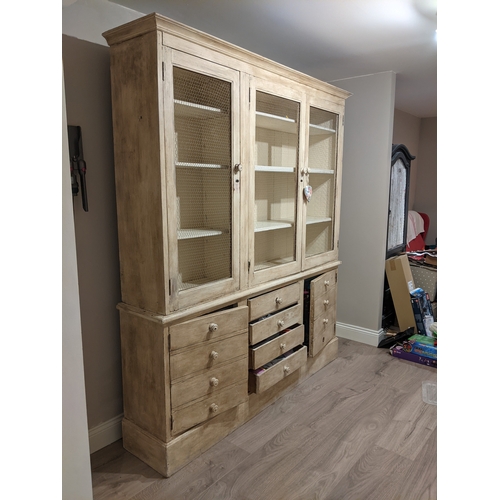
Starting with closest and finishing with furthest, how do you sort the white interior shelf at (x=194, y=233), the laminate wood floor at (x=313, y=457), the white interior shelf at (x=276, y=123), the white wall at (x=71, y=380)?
the white wall at (x=71, y=380), the laminate wood floor at (x=313, y=457), the white interior shelf at (x=194, y=233), the white interior shelf at (x=276, y=123)

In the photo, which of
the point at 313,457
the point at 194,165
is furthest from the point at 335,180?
the point at 313,457

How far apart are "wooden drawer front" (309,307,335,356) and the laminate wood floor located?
284mm

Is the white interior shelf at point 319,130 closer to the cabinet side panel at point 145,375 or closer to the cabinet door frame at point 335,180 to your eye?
the cabinet door frame at point 335,180

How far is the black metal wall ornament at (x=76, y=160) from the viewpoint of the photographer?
1.93 meters

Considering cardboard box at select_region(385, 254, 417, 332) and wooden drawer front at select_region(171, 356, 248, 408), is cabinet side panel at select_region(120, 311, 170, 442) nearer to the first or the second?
wooden drawer front at select_region(171, 356, 248, 408)

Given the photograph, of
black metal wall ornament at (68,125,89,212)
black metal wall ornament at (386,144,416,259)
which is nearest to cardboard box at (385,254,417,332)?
black metal wall ornament at (386,144,416,259)

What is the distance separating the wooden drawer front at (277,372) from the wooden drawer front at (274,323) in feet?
0.64

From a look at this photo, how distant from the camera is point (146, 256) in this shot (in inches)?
76.5

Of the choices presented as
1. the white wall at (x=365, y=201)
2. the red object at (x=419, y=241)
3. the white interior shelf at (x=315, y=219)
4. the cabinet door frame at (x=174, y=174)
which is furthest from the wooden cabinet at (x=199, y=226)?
the red object at (x=419, y=241)

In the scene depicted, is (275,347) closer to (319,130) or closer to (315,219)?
(315,219)

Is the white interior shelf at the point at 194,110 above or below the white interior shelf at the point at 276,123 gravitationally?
below
